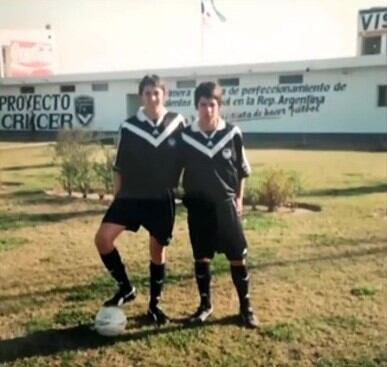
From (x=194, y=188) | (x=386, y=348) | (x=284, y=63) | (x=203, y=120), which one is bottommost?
(x=386, y=348)

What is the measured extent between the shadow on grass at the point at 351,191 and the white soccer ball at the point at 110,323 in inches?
241

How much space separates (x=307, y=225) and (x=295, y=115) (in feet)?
55.6

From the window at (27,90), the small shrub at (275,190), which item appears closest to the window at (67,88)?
the window at (27,90)

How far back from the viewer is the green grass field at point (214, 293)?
3428 millimetres

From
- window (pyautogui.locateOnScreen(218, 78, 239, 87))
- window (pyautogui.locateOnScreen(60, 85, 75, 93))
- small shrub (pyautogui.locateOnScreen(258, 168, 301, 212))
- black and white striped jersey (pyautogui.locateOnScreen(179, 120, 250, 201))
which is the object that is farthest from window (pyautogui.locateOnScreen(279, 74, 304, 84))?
black and white striped jersey (pyautogui.locateOnScreen(179, 120, 250, 201))

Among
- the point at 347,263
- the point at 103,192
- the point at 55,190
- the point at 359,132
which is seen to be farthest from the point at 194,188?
the point at 359,132

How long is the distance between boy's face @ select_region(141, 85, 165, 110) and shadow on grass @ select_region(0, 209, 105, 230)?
13.3 ft

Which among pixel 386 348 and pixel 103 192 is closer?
pixel 386 348

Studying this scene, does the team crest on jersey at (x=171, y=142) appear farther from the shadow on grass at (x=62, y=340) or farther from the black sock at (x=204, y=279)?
the shadow on grass at (x=62, y=340)

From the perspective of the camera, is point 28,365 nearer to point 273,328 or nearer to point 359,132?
point 273,328

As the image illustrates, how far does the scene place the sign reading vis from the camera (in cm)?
2855

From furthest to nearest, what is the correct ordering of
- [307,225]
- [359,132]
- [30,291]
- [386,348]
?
[359,132]
[307,225]
[30,291]
[386,348]

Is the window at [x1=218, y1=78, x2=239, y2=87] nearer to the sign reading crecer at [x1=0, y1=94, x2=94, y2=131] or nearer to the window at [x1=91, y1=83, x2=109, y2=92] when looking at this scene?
the window at [x1=91, y1=83, x2=109, y2=92]

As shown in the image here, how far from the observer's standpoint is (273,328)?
12.5 feet
